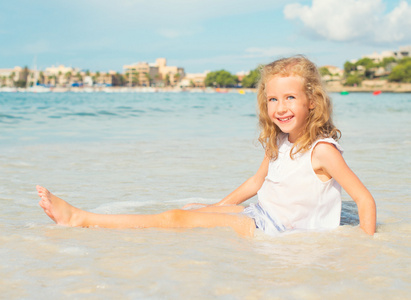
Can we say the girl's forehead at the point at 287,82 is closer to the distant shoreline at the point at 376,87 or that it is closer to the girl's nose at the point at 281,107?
the girl's nose at the point at 281,107

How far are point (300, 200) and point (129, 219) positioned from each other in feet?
3.09

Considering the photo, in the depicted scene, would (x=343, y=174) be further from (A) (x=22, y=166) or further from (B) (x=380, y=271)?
(A) (x=22, y=166)

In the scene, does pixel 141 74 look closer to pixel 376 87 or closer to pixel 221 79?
pixel 221 79

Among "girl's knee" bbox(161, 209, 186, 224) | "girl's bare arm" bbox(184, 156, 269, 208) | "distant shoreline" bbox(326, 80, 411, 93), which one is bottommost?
"girl's knee" bbox(161, 209, 186, 224)

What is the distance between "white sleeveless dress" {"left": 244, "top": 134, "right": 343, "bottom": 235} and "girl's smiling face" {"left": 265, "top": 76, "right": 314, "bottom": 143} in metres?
0.17

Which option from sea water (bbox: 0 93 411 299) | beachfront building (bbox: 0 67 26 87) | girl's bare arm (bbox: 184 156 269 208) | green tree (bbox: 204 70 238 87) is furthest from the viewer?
green tree (bbox: 204 70 238 87)

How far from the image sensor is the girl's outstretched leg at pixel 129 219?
2514mm

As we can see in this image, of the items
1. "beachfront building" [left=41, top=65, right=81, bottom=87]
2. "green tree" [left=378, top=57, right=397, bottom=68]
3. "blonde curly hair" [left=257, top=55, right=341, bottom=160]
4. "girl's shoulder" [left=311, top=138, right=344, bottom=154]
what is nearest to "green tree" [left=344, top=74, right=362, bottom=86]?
"green tree" [left=378, top=57, right=397, bottom=68]

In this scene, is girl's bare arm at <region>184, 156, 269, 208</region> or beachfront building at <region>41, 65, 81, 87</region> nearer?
girl's bare arm at <region>184, 156, 269, 208</region>

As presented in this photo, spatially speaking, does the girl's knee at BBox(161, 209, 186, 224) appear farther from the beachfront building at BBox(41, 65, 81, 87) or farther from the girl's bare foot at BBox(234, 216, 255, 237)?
the beachfront building at BBox(41, 65, 81, 87)

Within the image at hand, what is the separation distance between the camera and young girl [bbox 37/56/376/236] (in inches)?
96.0

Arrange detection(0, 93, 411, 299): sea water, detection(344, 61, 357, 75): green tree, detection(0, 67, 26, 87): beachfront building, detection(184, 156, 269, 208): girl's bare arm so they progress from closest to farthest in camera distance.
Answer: detection(0, 93, 411, 299): sea water, detection(184, 156, 269, 208): girl's bare arm, detection(344, 61, 357, 75): green tree, detection(0, 67, 26, 87): beachfront building

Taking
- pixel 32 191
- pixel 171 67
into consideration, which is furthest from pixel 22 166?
pixel 171 67

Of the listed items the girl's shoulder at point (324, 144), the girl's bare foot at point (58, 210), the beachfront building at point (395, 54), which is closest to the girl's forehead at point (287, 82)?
the girl's shoulder at point (324, 144)
